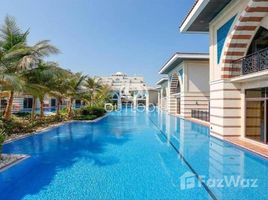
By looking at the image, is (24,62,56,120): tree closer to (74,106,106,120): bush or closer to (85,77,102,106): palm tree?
(74,106,106,120): bush

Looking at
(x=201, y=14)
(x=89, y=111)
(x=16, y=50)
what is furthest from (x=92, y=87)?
(x=201, y=14)

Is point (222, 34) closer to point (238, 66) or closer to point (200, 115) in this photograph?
point (238, 66)

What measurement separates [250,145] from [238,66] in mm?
3535

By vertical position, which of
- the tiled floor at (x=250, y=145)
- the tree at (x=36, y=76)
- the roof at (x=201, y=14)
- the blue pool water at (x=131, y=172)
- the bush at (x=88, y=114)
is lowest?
the blue pool water at (x=131, y=172)

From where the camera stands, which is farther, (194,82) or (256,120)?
(194,82)

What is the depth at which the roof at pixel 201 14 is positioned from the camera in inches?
409

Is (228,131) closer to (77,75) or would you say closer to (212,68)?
(212,68)

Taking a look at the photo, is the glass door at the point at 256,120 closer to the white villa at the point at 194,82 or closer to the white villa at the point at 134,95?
the white villa at the point at 194,82

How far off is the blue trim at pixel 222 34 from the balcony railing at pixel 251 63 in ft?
3.30

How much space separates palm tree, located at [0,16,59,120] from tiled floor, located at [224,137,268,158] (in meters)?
9.73

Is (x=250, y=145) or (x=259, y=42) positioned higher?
(x=259, y=42)

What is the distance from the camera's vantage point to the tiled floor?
27.1ft

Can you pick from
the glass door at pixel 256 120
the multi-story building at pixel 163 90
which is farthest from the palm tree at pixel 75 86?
the multi-story building at pixel 163 90

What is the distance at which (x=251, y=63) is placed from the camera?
389 inches
